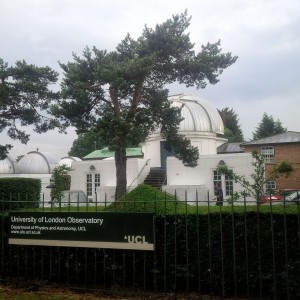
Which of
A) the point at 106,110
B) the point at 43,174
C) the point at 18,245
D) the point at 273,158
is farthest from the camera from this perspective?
the point at 43,174

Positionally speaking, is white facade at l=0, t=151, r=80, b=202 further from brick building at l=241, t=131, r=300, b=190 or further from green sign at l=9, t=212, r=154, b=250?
green sign at l=9, t=212, r=154, b=250

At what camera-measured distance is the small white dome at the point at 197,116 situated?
35031mm

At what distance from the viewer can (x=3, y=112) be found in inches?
926

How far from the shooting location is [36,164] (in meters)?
45.3

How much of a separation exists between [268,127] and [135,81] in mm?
42348

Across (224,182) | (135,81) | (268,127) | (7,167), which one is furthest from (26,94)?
(268,127)

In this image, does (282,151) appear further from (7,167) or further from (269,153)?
(7,167)

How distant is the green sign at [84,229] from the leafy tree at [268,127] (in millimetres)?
53619

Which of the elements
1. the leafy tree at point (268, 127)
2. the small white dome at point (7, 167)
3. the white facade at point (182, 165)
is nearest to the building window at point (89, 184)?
the white facade at point (182, 165)

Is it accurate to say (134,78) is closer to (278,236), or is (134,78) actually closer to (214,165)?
(214,165)

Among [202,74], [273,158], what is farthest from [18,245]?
[273,158]

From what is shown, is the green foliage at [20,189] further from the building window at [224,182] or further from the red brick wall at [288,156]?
the red brick wall at [288,156]

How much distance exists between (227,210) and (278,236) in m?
Result: 1.03

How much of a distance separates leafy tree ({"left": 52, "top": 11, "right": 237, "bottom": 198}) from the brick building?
11913mm
